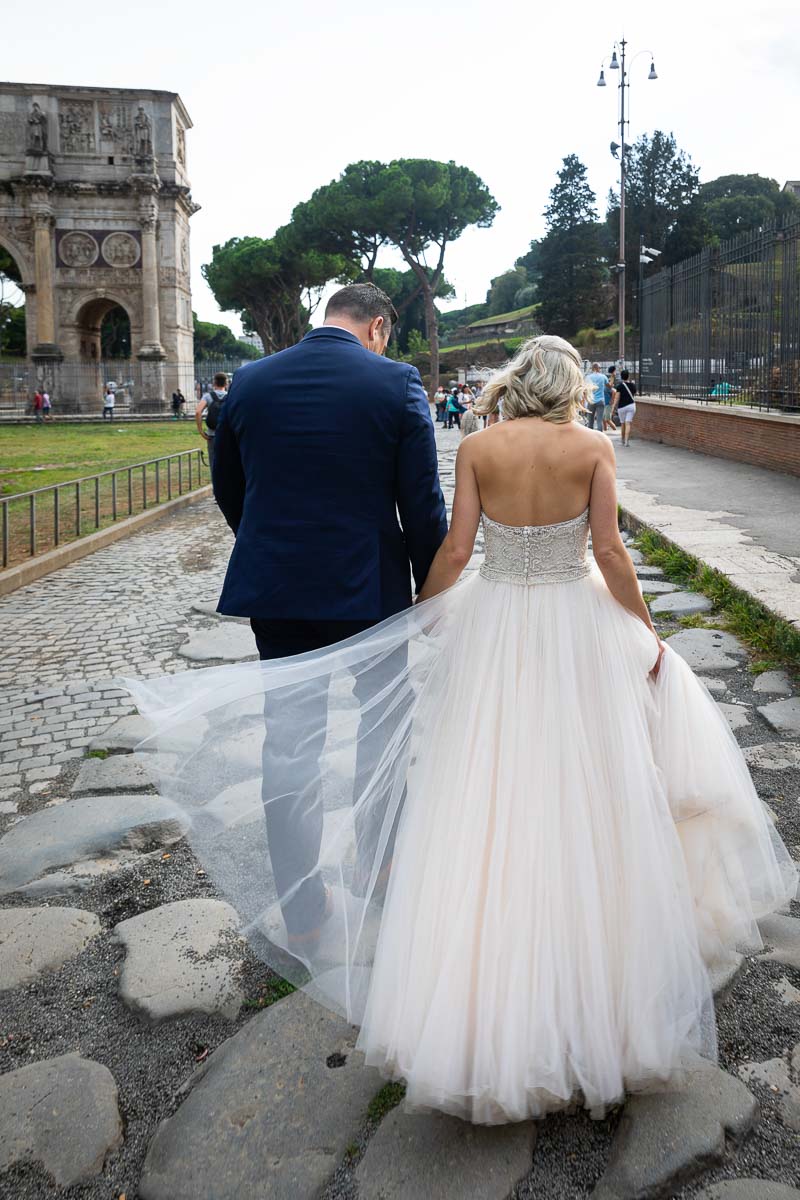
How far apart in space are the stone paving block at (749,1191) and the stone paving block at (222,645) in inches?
170

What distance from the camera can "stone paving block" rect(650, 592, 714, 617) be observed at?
22.2ft

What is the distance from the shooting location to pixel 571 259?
66750 mm

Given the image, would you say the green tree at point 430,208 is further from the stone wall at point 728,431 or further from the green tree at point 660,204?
the stone wall at point 728,431

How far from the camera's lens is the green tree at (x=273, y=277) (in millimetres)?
58438

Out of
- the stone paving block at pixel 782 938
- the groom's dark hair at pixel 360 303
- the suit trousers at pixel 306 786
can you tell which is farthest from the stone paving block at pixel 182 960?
the groom's dark hair at pixel 360 303

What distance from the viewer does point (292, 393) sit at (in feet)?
8.97

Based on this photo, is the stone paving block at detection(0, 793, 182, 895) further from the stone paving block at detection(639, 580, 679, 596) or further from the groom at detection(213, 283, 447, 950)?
the stone paving block at detection(639, 580, 679, 596)

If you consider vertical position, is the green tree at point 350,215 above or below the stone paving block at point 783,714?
above

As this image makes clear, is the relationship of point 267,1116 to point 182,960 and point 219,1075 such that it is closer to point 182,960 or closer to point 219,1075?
point 219,1075

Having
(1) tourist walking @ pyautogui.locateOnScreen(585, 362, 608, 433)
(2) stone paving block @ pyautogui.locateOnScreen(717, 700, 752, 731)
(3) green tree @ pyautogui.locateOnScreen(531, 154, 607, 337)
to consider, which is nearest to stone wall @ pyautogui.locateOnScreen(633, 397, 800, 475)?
(1) tourist walking @ pyautogui.locateOnScreen(585, 362, 608, 433)

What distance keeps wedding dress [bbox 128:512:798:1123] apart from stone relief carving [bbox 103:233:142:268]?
45.4 m

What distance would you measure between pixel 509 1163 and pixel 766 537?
24.9 feet

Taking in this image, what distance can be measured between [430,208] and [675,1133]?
55.9m

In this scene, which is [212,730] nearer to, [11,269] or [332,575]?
[332,575]
